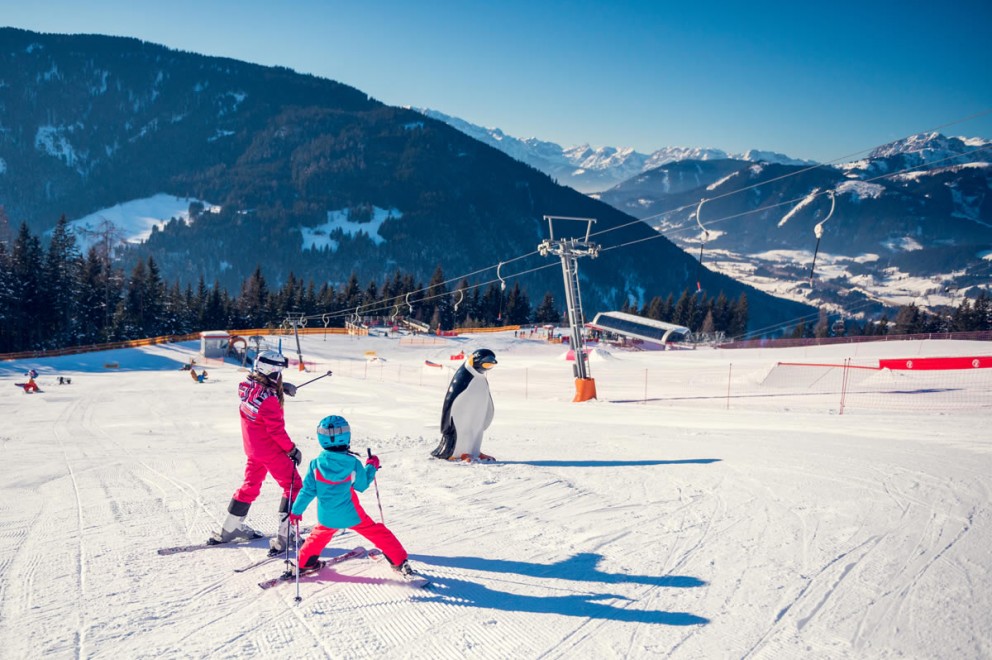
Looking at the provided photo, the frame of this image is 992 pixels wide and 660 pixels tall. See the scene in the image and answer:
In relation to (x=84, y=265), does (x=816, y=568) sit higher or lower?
lower

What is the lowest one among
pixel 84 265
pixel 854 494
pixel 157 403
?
pixel 157 403

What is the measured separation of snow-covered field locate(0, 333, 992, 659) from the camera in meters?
3.97

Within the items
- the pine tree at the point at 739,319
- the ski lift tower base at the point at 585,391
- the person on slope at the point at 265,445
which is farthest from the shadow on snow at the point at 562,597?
the pine tree at the point at 739,319

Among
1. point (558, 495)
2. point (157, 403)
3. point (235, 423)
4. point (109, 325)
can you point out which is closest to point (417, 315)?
point (109, 325)

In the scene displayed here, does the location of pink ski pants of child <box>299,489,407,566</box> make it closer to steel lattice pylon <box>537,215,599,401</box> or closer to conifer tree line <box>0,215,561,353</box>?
steel lattice pylon <box>537,215,599,401</box>

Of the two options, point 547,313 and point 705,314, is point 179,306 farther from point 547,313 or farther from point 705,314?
point 705,314

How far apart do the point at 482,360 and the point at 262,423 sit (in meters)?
4.33

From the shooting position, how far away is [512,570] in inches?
200

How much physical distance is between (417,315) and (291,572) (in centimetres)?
8561

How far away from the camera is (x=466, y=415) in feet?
30.2

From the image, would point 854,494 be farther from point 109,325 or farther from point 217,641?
point 109,325

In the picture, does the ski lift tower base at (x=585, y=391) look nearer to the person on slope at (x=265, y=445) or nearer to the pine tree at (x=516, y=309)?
the person on slope at (x=265, y=445)

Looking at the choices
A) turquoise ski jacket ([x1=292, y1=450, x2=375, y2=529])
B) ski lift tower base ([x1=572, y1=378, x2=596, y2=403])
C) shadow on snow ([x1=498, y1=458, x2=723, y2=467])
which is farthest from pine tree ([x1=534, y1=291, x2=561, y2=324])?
turquoise ski jacket ([x1=292, y1=450, x2=375, y2=529])

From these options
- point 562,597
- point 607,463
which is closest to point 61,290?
point 607,463
